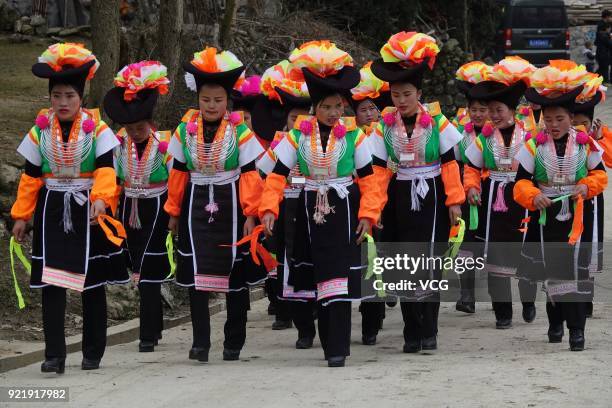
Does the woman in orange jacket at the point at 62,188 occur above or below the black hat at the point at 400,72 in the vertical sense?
below

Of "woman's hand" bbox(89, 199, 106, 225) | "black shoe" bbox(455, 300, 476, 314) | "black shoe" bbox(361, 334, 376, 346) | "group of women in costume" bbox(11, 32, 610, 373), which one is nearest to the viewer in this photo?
"woman's hand" bbox(89, 199, 106, 225)

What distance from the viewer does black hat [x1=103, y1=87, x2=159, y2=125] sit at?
9.60 m

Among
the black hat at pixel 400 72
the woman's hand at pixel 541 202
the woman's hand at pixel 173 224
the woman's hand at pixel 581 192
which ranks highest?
the black hat at pixel 400 72

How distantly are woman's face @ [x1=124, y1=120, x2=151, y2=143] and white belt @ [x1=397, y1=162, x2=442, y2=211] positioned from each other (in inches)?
78.1

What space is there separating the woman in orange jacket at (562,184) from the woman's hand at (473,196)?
3.35 ft

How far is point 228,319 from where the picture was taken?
9164 mm

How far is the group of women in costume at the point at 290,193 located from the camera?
8.61m

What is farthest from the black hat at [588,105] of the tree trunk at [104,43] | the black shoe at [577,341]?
the tree trunk at [104,43]

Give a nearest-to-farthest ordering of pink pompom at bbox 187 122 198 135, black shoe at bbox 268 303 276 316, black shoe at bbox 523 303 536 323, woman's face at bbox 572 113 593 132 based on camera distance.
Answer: pink pompom at bbox 187 122 198 135 < woman's face at bbox 572 113 593 132 < black shoe at bbox 523 303 536 323 < black shoe at bbox 268 303 276 316

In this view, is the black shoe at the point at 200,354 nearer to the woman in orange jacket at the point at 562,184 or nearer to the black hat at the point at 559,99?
the woman in orange jacket at the point at 562,184

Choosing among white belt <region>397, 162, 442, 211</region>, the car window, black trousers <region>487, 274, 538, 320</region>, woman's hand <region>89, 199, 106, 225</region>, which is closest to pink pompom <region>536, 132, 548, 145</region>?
white belt <region>397, 162, 442, 211</region>

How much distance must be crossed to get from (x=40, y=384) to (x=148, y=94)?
255 centimetres

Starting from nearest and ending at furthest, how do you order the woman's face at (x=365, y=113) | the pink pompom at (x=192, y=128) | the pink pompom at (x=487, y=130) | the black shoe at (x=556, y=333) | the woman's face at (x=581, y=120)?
the pink pompom at (x=192, y=128) → the black shoe at (x=556, y=333) → the woman's face at (x=581, y=120) → the pink pompom at (x=487, y=130) → the woman's face at (x=365, y=113)

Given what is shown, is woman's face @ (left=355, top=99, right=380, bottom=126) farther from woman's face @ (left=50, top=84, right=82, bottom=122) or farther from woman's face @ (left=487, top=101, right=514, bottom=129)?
woman's face @ (left=50, top=84, right=82, bottom=122)
